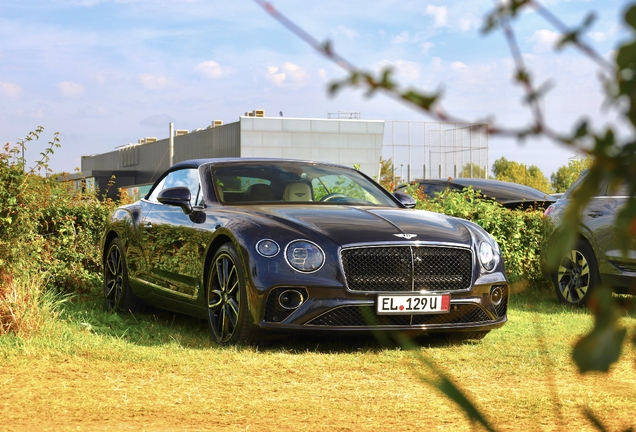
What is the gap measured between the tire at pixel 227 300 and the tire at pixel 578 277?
4.07 metres

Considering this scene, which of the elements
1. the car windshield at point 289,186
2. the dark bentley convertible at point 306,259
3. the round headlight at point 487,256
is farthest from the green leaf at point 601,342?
the car windshield at point 289,186

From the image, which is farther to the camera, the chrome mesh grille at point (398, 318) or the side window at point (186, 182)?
the side window at point (186, 182)

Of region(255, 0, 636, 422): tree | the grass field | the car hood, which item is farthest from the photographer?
the car hood

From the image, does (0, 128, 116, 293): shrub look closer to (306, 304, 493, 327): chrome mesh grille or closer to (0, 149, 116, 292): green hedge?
(0, 149, 116, 292): green hedge

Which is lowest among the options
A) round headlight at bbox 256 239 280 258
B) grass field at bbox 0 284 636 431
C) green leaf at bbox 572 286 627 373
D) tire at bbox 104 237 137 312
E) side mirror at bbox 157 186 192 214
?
grass field at bbox 0 284 636 431

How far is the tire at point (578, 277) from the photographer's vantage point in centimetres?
966

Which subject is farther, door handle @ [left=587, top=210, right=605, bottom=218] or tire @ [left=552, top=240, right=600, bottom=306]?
tire @ [left=552, top=240, right=600, bottom=306]

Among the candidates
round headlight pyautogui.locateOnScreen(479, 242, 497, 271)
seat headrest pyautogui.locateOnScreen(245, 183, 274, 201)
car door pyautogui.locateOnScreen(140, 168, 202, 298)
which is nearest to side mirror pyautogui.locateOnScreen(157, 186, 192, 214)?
car door pyautogui.locateOnScreen(140, 168, 202, 298)

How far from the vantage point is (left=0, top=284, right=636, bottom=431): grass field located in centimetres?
471

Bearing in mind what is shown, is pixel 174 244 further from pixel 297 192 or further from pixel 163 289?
pixel 297 192

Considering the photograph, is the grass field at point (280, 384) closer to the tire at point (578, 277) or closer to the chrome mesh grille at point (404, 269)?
the chrome mesh grille at point (404, 269)

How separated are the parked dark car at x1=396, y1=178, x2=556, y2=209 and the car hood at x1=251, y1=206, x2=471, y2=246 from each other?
719cm

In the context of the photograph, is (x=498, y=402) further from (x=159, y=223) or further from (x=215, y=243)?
(x=159, y=223)

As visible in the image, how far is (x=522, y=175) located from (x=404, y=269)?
72.4 metres
